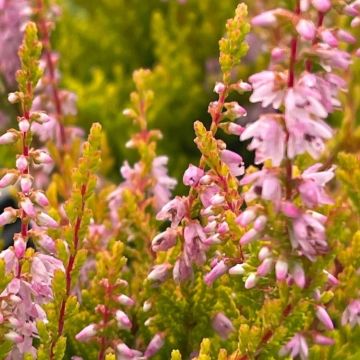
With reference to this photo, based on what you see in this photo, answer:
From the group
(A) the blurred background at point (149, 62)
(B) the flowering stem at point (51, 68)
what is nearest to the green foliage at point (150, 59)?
(A) the blurred background at point (149, 62)

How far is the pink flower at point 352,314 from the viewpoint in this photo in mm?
1589

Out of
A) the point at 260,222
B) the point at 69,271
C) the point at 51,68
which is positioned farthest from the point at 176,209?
the point at 51,68

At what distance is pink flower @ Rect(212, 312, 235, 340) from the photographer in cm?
165

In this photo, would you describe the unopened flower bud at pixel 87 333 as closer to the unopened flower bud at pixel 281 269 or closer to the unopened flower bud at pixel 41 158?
the unopened flower bud at pixel 41 158

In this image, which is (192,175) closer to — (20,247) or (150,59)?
(20,247)

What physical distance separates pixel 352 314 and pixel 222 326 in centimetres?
23

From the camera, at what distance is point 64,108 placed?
2.42 m

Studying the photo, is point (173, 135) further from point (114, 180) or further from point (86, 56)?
point (86, 56)

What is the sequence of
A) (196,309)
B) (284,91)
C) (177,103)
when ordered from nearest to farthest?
1. (284,91)
2. (196,309)
3. (177,103)

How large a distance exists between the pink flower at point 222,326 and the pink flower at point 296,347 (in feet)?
0.73

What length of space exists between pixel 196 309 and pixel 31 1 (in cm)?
116

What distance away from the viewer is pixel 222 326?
1646mm

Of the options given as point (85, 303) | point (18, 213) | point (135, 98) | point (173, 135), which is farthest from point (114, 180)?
point (18, 213)

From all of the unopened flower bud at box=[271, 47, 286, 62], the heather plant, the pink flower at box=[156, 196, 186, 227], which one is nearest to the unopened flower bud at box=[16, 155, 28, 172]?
the heather plant
